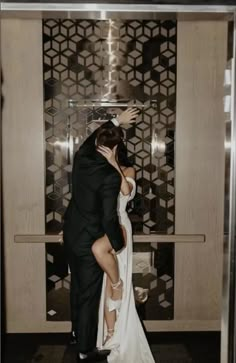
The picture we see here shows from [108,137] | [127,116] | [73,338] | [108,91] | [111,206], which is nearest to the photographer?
[111,206]

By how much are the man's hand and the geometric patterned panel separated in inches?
7.7

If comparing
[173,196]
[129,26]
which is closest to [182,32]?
[129,26]

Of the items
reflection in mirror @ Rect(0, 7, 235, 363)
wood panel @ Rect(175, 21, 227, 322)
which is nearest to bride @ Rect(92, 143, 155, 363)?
reflection in mirror @ Rect(0, 7, 235, 363)

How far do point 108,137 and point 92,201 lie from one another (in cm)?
37

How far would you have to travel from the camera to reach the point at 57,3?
1638mm

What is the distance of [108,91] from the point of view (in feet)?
9.49

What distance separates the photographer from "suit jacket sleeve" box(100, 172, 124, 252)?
93.1 inches

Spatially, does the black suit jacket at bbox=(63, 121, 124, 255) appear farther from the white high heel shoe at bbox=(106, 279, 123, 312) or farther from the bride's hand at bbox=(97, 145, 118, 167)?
the white high heel shoe at bbox=(106, 279, 123, 312)

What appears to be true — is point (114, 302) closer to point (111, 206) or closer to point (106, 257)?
point (106, 257)

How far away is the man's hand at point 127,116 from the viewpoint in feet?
8.54

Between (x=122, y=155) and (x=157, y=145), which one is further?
(x=157, y=145)

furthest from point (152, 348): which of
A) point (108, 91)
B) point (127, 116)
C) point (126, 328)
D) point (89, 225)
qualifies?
point (108, 91)

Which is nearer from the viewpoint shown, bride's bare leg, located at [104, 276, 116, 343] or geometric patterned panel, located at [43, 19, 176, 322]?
bride's bare leg, located at [104, 276, 116, 343]

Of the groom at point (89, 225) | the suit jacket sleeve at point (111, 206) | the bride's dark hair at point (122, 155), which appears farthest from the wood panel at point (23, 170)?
the suit jacket sleeve at point (111, 206)
